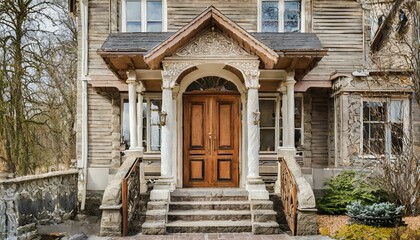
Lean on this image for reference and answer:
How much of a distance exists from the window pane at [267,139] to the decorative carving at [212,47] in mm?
3449

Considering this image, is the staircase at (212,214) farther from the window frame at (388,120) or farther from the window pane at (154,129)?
the window frame at (388,120)

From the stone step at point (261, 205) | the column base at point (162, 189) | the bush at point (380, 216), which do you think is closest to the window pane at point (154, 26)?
the column base at point (162, 189)

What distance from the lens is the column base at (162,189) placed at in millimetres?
8422

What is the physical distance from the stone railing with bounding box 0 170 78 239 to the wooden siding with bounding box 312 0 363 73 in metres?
8.86

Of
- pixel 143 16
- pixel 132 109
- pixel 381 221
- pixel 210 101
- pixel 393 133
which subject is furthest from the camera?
pixel 143 16

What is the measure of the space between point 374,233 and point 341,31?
731 cm

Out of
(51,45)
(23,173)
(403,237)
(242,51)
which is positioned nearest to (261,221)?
(403,237)

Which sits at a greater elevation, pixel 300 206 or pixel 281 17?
pixel 281 17

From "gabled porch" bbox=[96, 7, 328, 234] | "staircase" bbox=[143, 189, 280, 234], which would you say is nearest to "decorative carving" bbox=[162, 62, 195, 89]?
"gabled porch" bbox=[96, 7, 328, 234]

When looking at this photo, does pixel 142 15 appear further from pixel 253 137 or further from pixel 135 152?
pixel 253 137

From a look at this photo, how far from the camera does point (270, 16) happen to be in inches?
463

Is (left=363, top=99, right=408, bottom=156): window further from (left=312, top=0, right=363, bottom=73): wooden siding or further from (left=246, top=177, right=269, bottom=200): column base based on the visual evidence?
(left=246, top=177, right=269, bottom=200): column base

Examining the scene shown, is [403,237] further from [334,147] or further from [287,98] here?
[334,147]

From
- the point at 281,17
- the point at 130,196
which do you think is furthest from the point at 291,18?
the point at 130,196
